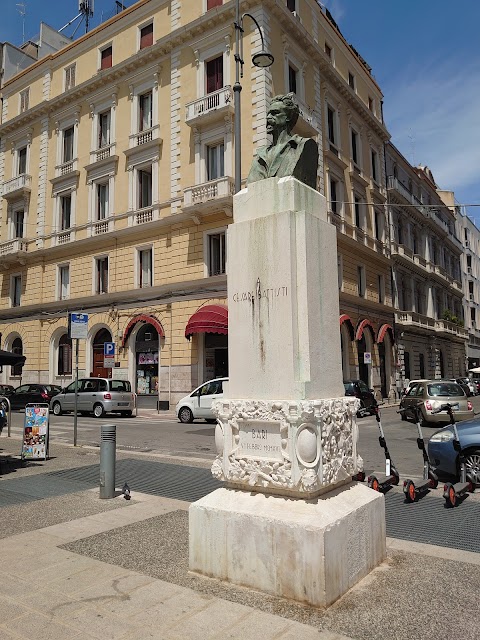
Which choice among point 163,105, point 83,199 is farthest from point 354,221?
point 83,199

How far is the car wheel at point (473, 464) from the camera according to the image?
7957 mm

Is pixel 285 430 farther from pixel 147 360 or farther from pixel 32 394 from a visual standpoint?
pixel 32 394

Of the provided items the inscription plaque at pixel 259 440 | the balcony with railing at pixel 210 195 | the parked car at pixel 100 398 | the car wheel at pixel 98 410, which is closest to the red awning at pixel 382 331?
the balcony with railing at pixel 210 195

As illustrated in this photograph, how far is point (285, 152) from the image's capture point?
4.95 m

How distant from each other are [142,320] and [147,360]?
207 cm

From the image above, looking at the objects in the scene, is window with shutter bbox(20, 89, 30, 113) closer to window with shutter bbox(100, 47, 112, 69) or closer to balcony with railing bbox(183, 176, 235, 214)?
window with shutter bbox(100, 47, 112, 69)

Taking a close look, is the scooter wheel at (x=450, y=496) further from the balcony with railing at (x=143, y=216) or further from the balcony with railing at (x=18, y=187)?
the balcony with railing at (x=18, y=187)

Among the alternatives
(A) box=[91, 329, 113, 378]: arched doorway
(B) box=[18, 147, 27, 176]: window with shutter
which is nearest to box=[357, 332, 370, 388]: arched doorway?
(A) box=[91, 329, 113, 378]: arched doorway

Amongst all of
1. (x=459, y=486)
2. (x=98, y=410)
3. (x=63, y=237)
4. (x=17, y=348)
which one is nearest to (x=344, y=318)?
(x=98, y=410)

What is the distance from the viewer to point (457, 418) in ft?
57.4

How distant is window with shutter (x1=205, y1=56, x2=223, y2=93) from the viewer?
25578 mm

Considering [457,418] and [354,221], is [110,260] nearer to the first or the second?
[354,221]

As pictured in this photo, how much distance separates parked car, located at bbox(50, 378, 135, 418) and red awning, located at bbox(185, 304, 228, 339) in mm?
3847

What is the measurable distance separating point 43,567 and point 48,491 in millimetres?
3374
